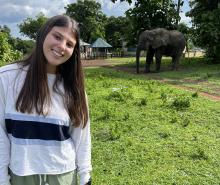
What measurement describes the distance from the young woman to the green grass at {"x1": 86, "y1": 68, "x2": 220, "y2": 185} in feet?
7.10

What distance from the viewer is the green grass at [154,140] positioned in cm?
448

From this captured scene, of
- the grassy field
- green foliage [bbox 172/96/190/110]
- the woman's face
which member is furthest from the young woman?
green foliage [bbox 172/96/190/110]

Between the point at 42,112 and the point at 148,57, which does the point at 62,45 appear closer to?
the point at 42,112

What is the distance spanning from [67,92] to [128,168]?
2.62m

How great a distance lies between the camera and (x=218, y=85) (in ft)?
37.4

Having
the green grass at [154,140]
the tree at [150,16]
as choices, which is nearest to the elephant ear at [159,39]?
the tree at [150,16]

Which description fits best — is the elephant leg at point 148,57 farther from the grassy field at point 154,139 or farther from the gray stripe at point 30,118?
the gray stripe at point 30,118

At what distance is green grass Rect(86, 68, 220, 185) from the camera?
4.48 metres

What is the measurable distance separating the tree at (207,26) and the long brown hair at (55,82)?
17504mm

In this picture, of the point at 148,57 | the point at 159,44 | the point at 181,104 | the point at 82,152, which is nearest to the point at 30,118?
the point at 82,152

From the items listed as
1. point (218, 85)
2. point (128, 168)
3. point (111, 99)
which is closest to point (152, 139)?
point (128, 168)

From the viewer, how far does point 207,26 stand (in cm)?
1902

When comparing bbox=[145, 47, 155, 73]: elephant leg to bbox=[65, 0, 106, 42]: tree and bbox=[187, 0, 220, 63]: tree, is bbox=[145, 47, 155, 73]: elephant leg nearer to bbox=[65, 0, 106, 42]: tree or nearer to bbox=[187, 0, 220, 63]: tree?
bbox=[187, 0, 220, 63]: tree

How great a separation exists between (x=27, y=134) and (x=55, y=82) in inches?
14.2
